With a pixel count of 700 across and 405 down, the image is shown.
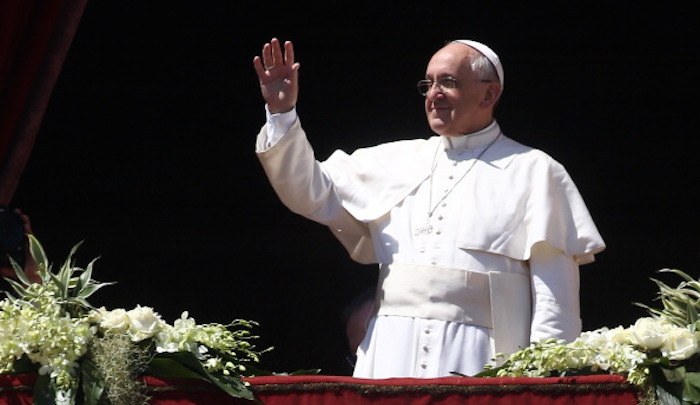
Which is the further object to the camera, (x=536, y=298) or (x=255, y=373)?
(x=536, y=298)

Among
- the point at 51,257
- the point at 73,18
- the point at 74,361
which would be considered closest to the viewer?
the point at 74,361

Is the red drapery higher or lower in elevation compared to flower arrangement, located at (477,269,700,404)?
lower

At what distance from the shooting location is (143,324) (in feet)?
16.3

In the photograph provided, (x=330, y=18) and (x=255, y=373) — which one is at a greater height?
(x=330, y=18)

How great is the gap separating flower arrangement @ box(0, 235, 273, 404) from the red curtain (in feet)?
6.44

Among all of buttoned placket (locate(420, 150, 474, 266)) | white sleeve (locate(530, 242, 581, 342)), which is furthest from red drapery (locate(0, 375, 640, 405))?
buttoned placket (locate(420, 150, 474, 266))

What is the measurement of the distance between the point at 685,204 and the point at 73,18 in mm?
3092

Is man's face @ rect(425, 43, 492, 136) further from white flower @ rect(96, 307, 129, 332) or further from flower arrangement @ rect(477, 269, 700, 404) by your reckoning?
white flower @ rect(96, 307, 129, 332)

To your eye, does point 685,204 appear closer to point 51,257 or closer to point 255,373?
point 51,257

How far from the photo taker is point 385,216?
637 centimetres

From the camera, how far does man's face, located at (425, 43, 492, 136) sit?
20.7 ft

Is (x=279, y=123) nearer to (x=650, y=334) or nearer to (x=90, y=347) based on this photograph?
(x=90, y=347)

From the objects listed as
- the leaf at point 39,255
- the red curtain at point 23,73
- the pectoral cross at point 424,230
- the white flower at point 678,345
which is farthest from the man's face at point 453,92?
the leaf at point 39,255

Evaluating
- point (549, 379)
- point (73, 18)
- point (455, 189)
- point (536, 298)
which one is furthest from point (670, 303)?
point (73, 18)
